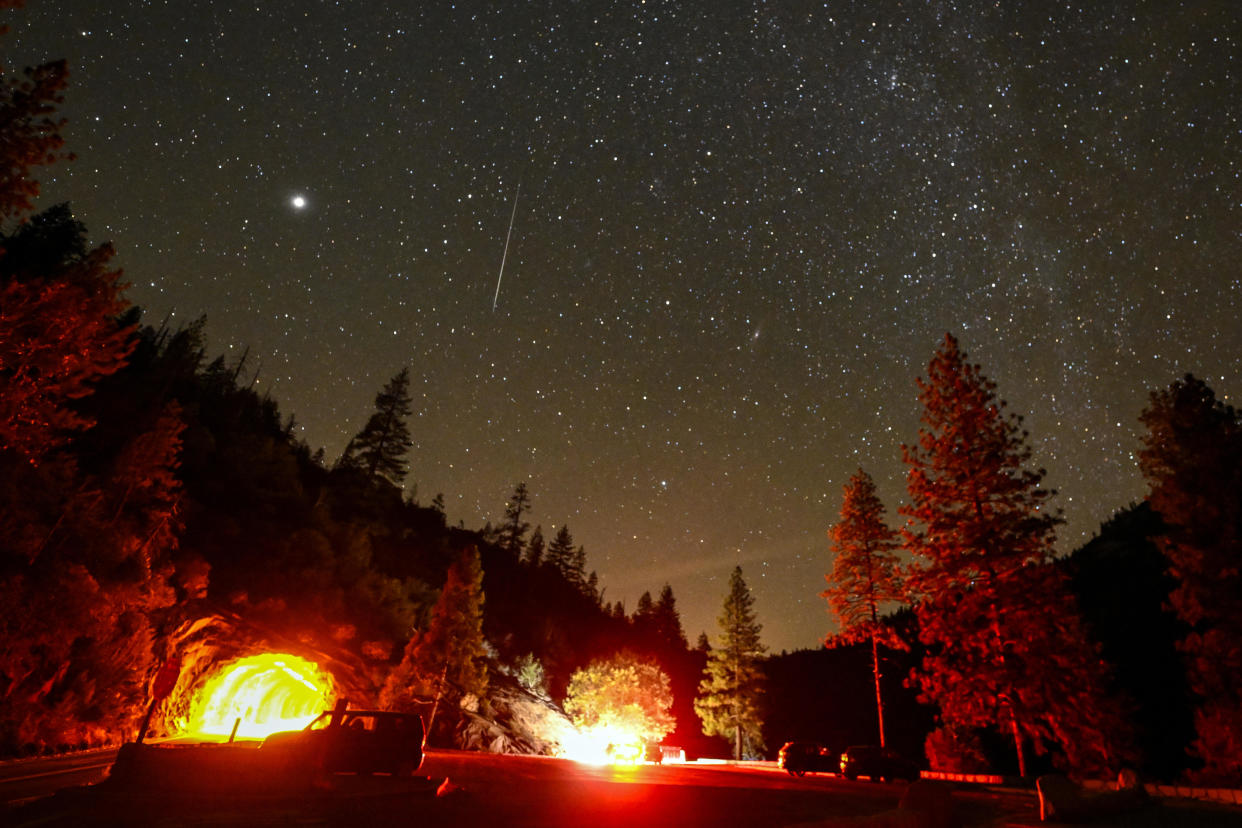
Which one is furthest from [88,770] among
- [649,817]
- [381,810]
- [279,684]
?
[279,684]

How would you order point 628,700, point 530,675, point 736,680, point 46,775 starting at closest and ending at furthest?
point 46,775, point 736,680, point 628,700, point 530,675

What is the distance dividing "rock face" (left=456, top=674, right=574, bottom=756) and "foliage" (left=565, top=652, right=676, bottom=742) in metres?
3.19

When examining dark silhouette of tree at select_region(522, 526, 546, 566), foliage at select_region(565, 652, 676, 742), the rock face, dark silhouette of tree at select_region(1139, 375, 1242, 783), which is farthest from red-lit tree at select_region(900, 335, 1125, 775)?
dark silhouette of tree at select_region(522, 526, 546, 566)

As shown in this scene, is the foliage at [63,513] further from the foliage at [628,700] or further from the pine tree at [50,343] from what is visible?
the foliage at [628,700]

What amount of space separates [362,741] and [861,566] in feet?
101

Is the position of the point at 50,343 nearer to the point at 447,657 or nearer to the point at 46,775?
the point at 46,775

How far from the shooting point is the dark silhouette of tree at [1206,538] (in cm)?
2264

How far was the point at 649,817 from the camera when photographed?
11961 mm

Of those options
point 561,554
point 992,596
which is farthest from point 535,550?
point 992,596

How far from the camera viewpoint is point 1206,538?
24.4m

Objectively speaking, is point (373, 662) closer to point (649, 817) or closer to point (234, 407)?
point (234, 407)

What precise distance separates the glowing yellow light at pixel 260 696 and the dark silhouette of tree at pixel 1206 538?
38696 mm

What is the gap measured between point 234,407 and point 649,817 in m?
75.5

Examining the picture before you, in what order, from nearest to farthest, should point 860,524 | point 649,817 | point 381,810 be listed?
point 381,810 < point 649,817 < point 860,524
